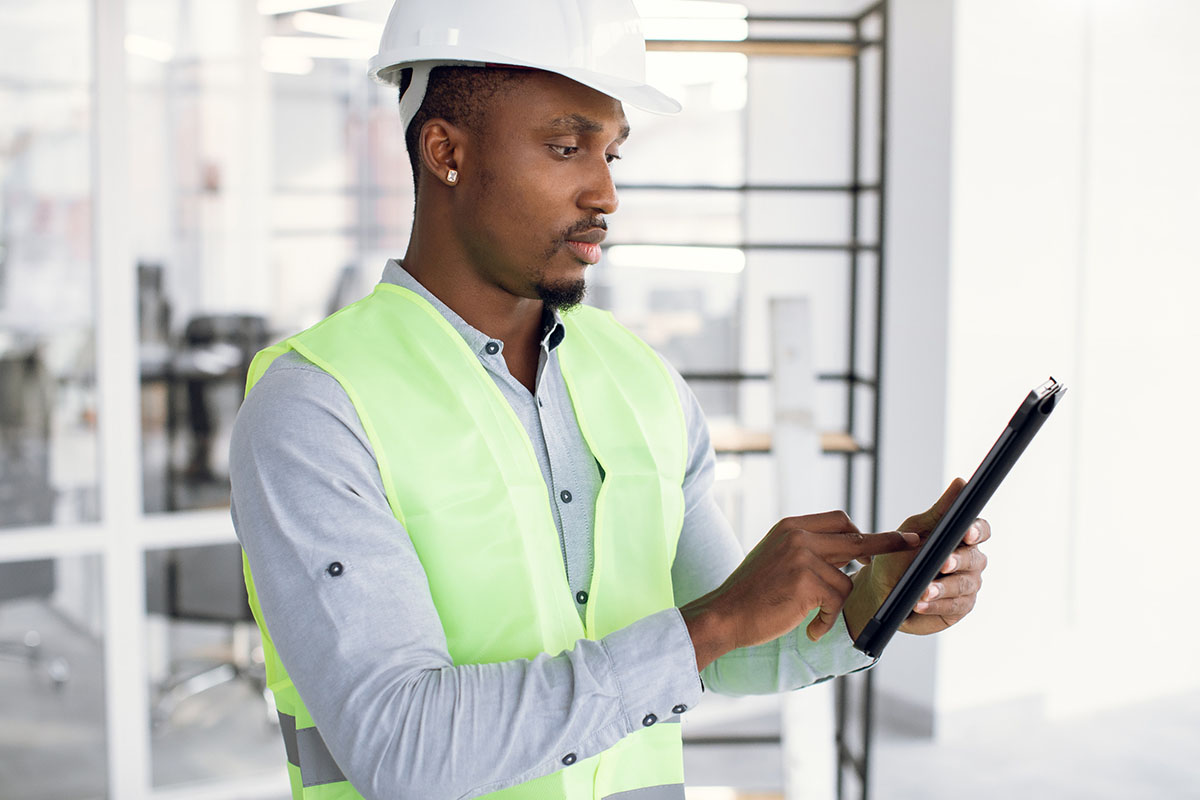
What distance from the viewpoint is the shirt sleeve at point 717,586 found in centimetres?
120

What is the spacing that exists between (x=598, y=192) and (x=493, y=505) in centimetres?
33

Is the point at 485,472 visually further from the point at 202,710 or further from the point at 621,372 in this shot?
the point at 202,710

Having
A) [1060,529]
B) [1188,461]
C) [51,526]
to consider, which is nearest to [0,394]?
[51,526]

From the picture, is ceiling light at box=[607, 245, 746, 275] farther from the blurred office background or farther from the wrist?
the wrist

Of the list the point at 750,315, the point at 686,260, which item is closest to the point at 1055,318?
the point at 750,315

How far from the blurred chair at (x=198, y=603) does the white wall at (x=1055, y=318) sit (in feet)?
7.41

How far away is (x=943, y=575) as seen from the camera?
1029 millimetres

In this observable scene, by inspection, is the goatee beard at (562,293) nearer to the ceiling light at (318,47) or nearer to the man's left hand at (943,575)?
the man's left hand at (943,575)

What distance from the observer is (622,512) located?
1180 mm

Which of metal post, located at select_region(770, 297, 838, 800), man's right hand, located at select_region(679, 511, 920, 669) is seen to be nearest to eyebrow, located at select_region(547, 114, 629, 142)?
man's right hand, located at select_region(679, 511, 920, 669)

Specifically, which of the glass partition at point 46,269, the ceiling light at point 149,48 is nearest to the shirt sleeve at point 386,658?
the glass partition at point 46,269

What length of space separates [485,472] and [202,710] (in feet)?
8.95

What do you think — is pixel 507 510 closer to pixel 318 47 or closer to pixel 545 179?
pixel 545 179

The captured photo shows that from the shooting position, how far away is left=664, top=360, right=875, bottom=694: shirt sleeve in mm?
1200
